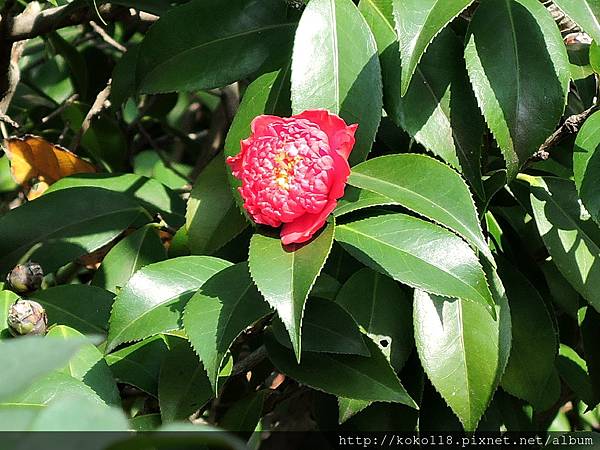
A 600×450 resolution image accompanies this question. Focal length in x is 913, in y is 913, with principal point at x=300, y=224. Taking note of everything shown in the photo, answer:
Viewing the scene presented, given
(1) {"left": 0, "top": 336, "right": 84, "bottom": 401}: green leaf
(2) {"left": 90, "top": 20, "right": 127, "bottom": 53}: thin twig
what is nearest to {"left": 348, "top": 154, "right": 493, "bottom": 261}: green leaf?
(1) {"left": 0, "top": 336, "right": 84, "bottom": 401}: green leaf

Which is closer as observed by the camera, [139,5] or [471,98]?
[471,98]

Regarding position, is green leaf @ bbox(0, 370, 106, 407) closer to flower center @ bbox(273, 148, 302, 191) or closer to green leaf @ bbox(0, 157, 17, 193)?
flower center @ bbox(273, 148, 302, 191)

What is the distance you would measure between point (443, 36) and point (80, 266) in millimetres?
822

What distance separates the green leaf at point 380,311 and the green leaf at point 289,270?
250 millimetres

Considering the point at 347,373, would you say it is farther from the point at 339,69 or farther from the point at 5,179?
the point at 5,179

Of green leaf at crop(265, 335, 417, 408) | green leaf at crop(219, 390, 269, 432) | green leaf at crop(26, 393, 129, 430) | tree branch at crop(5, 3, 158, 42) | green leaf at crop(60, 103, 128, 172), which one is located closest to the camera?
green leaf at crop(26, 393, 129, 430)

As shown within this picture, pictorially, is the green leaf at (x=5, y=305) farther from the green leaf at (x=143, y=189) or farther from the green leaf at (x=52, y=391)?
the green leaf at (x=143, y=189)

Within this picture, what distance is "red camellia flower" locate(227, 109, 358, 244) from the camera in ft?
3.30

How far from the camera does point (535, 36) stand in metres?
1.19

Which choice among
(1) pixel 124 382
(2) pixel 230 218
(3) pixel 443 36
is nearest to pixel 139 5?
(2) pixel 230 218

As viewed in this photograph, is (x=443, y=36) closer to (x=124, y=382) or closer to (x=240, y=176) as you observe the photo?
(x=240, y=176)

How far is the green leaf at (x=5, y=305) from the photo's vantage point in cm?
118

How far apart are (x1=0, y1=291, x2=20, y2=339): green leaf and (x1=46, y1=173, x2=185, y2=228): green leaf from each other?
0.32 m

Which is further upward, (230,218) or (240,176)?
(240,176)
